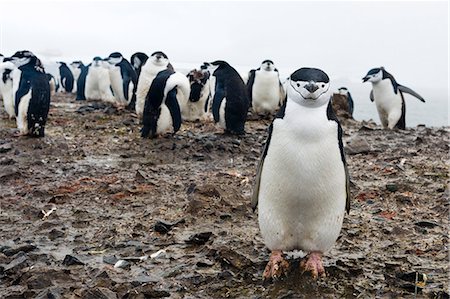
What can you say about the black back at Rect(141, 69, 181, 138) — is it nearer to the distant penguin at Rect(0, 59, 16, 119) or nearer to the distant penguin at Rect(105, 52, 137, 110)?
the distant penguin at Rect(0, 59, 16, 119)

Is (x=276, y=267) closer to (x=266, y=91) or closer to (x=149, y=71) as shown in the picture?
(x=149, y=71)

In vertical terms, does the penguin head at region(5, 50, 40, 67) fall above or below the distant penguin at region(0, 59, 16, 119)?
above

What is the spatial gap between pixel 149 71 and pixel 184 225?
525 cm

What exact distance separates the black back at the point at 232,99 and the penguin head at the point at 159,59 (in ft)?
4.29

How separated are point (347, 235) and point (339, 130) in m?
1.12

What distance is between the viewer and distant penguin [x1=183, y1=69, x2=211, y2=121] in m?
9.30

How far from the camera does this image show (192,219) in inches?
159

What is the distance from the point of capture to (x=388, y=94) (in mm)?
9570

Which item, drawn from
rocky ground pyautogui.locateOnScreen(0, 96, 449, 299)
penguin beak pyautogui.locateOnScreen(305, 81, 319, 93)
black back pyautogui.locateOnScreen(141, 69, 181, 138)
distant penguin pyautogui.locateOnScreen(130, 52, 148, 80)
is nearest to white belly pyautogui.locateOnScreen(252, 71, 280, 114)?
distant penguin pyautogui.locateOnScreen(130, 52, 148, 80)

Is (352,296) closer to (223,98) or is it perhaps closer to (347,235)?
(347,235)

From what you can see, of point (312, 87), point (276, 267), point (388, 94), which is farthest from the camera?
point (388, 94)

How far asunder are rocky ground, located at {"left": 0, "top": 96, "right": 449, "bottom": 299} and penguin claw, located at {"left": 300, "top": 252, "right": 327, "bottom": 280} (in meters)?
0.04

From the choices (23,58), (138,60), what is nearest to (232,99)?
(23,58)

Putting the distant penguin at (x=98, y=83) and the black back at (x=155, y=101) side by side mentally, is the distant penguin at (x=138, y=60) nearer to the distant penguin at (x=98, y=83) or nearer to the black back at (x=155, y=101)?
the distant penguin at (x=98, y=83)
